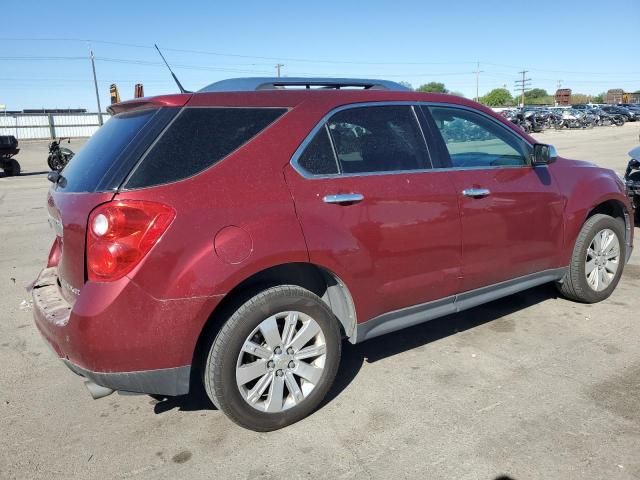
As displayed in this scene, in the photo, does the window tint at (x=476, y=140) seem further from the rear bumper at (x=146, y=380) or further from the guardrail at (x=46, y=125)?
the guardrail at (x=46, y=125)

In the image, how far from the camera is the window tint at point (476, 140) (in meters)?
3.72

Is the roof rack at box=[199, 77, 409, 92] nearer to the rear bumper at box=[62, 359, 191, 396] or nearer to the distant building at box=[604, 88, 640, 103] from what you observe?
the rear bumper at box=[62, 359, 191, 396]

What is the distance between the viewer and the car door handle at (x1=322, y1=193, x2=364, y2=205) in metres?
3.00

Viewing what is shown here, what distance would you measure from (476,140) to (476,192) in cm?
58

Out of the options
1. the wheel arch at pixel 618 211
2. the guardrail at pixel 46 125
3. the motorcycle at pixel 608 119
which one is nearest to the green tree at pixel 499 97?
the motorcycle at pixel 608 119

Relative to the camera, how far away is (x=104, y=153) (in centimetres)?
290

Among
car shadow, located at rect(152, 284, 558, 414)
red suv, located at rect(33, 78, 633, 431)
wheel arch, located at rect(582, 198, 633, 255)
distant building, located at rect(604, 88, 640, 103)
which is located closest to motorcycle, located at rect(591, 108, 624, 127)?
wheel arch, located at rect(582, 198, 633, 255)

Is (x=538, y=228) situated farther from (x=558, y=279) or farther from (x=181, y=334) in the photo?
(x=181, y=334)

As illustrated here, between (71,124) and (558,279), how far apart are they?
53708 millimetres

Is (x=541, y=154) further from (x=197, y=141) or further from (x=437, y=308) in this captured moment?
(x=197, y=141)

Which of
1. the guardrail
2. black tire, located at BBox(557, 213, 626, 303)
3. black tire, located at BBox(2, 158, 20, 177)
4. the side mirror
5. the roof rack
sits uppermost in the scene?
the guardrail

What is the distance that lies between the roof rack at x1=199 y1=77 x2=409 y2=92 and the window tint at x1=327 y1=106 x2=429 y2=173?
0.26 m

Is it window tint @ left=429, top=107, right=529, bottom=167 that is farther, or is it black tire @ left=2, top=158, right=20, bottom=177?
black tire @ left=2, top=158, right=20, bottom=177

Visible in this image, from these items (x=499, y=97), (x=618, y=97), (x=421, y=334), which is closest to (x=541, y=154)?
(x=421, y=334)
